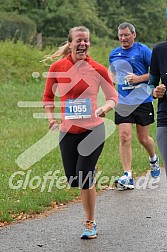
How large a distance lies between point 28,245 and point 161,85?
6.19 ft

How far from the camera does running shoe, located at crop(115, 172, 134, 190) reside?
28.5ft

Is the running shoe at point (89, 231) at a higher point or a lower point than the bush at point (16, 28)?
lower

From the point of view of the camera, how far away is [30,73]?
74.8 feet

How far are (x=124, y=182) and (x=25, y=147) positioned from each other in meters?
3.66

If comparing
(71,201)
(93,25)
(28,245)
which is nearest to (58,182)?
(71,201)

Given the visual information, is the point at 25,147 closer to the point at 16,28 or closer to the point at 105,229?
the point at 105,229

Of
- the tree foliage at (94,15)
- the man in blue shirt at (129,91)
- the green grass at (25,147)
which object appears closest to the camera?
the green grass at (25,147)

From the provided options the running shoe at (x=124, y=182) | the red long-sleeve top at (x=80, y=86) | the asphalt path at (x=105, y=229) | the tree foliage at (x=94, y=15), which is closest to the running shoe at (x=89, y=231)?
the asphalt path at (x=105, y=229)

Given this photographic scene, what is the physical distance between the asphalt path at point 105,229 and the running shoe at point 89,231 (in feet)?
0.19

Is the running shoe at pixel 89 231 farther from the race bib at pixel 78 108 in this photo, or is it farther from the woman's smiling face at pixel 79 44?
the woman's smiling face at pixel 79 44

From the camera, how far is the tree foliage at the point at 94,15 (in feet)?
125

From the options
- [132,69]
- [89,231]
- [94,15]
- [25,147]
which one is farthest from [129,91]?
[94,15]

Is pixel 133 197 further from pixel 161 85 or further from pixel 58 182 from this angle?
pixel 161 85

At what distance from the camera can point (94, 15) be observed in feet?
145
